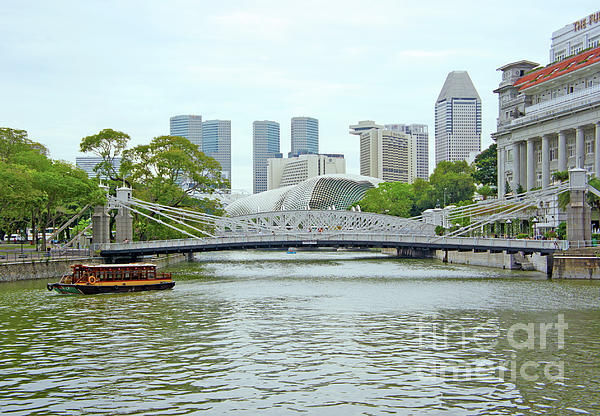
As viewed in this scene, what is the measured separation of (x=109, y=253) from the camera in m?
72.8

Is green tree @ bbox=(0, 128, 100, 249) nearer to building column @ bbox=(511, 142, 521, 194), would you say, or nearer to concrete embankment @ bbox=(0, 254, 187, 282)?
concrete embankment @ bbox=(0, 254, 187, 282)

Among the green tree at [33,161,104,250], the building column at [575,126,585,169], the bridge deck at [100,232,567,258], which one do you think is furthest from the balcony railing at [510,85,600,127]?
the green tree at [33,161,104,250]

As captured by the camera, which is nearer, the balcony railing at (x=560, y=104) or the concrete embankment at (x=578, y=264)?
the concrete embankment at (x=578, y=264)

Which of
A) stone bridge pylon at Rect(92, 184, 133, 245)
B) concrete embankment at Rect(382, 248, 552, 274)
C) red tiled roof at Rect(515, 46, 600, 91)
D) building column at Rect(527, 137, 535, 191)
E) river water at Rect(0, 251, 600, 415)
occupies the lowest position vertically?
river water at Rect(0, 251, 600, 415)

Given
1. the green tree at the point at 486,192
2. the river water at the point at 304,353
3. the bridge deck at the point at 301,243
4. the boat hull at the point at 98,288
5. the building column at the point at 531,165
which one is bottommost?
the river water at the point at 304,353

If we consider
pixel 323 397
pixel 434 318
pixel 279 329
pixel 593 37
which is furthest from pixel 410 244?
pixel 593 37

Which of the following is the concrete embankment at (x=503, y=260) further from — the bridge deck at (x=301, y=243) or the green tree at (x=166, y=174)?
the green tree at (x=166, y=174)

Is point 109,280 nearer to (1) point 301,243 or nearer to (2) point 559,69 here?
(1) point 301,243

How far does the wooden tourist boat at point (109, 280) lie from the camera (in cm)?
5103

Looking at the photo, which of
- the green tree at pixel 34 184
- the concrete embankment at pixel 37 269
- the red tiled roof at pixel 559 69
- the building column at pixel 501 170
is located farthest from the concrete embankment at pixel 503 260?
the green tree at pixel 34 184

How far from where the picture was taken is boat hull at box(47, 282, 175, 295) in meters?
50.7

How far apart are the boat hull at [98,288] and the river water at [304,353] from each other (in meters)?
0.93

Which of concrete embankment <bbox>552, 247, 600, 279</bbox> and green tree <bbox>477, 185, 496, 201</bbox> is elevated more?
green tree <bbox>477, 185, 496, 201</bbox>

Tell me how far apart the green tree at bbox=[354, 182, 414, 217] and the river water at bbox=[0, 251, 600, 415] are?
9603cm
